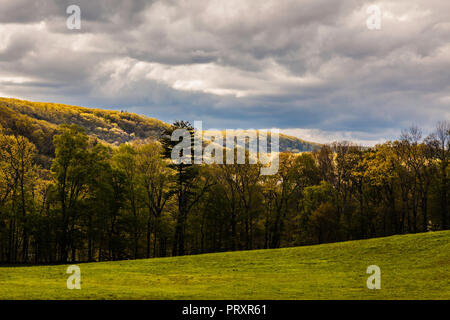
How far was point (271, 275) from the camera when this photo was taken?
111 ft

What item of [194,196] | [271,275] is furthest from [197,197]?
[271,275]

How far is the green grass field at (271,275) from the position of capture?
22438 millimetres

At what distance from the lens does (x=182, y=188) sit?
5931 cm

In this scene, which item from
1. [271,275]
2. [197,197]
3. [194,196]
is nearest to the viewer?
[271,275]

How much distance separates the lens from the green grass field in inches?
883

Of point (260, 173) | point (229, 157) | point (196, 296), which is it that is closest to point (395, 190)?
point (260, 173)

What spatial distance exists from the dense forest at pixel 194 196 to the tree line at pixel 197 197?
18 cm

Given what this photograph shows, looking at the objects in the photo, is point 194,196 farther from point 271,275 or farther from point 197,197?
point 271,275

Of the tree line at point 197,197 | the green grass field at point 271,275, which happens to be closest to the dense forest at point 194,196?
the tree line at point 197,197

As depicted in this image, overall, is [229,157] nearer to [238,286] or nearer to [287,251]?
[287,251]

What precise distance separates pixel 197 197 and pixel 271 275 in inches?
1290

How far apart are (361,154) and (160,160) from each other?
117 ft

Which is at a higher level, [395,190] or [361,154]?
[361,154]

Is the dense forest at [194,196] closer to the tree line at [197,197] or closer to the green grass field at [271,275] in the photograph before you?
the tree line at [197,197]
